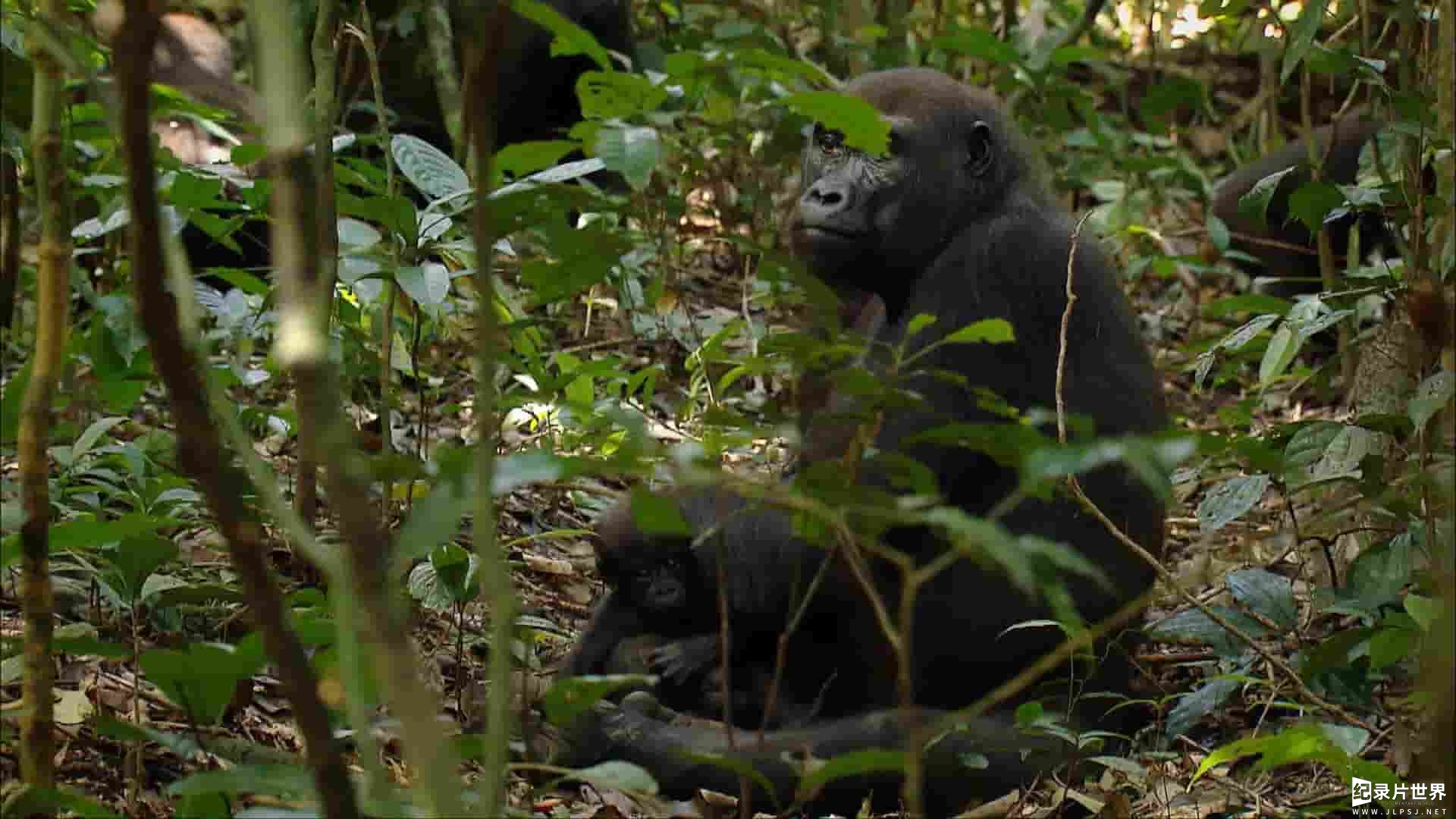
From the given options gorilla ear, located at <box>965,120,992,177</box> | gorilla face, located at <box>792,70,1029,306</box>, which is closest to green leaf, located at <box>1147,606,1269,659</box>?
gorilla face, located at <box>792,70,1029,306</box>

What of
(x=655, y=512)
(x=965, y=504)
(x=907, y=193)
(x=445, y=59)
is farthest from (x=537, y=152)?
(x=445, y=59)

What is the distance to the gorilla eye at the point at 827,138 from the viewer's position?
15.5 ft

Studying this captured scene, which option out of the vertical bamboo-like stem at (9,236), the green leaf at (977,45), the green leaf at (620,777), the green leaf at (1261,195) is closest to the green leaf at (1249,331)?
the green leaf at (1261,195)

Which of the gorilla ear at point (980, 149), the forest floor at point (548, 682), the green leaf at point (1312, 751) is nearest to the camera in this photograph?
the green leaf at point (1312, 751)

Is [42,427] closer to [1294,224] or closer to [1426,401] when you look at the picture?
[1426,401]

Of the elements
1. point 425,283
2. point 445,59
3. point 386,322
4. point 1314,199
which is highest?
point 445,59

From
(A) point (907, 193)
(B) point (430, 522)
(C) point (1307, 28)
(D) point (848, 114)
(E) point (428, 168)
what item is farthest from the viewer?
(A) point (907, 193)

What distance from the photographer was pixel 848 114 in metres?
2.47

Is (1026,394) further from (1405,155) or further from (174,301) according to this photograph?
(174,301)

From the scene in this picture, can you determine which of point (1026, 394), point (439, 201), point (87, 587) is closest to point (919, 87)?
point (1026, 394)

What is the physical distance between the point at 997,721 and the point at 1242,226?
4838mm

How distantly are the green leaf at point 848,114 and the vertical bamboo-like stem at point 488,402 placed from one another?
28.3 inches

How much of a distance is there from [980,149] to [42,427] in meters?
2.96

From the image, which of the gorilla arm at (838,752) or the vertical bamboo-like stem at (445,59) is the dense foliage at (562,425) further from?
the vertical bamboo-like stem at (445,59)
